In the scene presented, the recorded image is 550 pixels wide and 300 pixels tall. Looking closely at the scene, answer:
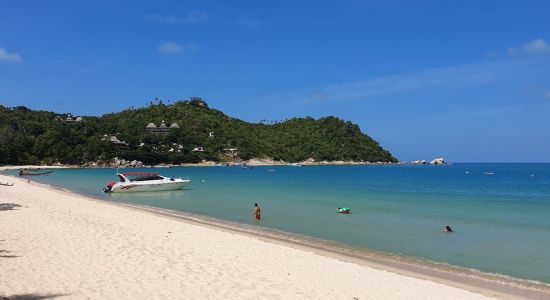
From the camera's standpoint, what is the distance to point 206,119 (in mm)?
182750

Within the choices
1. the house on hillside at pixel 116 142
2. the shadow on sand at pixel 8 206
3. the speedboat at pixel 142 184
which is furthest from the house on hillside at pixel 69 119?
the shadow on sand at pixel 8 206

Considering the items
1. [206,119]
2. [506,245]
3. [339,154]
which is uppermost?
[206,119]

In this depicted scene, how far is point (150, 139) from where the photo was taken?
142 meters

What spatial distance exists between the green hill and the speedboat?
79.5 meters

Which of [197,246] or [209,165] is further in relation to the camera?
[209,165]

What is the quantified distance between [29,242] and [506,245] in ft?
55.9

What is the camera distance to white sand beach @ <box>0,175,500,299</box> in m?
8.49

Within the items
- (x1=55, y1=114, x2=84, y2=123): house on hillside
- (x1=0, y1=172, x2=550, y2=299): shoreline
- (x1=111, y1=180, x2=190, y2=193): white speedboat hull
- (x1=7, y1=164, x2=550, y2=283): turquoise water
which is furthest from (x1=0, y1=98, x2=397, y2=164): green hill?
(x1=0, y1=172, x2=550, y2=299): shoreline

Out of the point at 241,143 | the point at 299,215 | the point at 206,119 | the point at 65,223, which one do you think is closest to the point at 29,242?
the point at 65,223

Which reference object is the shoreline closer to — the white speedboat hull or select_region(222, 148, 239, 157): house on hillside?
the white speedboat hull

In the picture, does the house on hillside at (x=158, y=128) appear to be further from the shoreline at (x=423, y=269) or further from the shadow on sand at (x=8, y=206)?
the shoreline at (x=423, y=269)

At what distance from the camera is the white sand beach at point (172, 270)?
8492 mm

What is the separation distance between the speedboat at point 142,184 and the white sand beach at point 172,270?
2362 cm

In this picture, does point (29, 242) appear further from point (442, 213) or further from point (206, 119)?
point (206, 119)
